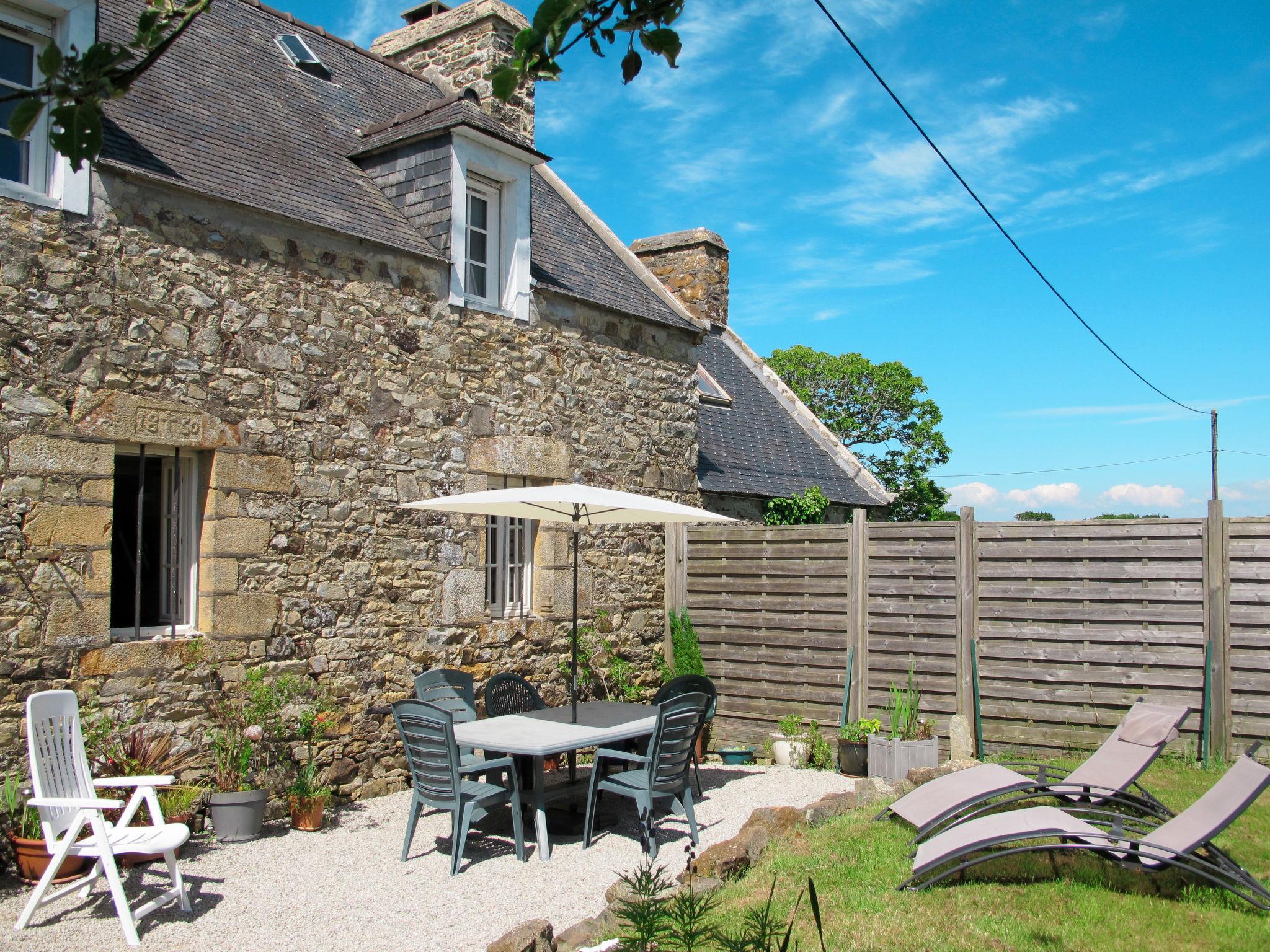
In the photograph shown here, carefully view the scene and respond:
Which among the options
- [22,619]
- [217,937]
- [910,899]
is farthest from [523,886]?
[22,619]

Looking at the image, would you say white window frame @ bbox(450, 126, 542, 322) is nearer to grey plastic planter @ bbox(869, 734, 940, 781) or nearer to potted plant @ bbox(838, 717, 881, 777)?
potted plant @ bbox(838, 717, 881, 777)

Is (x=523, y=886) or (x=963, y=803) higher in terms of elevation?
(x=963, y=803)

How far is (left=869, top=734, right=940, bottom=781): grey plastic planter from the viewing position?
835 cm

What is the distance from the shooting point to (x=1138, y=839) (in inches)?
193

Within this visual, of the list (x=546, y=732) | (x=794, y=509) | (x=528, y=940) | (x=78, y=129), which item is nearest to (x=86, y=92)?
(x=78, y=129)

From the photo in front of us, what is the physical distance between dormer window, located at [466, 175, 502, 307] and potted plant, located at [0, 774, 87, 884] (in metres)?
5.22

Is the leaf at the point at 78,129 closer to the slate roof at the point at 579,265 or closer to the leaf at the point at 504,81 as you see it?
the leaf at the point at 504,81

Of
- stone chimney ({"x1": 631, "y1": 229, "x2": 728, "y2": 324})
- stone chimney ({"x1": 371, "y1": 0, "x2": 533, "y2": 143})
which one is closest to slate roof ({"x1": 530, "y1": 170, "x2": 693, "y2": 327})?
stone chimney ({"x1": 371, "y1": 0, "x2": 533, "y2": 143})

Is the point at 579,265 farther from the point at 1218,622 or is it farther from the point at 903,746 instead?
the point at 1218,622

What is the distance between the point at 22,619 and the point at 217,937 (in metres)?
2.30

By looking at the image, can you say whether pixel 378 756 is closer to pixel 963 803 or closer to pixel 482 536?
pixel 482 536

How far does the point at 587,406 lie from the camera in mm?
9867

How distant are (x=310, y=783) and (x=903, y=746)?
179 inches

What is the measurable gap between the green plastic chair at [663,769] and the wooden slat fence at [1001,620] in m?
3.13
